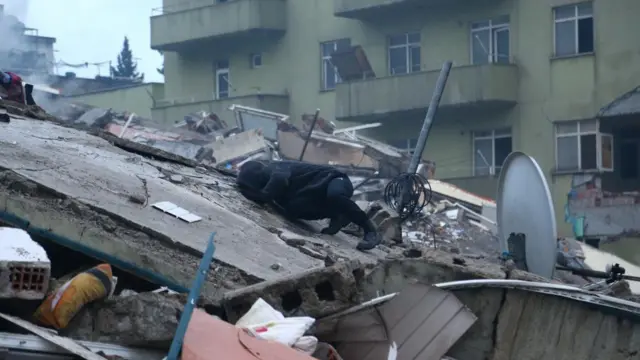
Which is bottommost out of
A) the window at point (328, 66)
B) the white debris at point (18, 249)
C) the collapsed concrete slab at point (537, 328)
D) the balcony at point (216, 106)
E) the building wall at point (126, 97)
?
the collapsed concrete slab at point (537, 328)

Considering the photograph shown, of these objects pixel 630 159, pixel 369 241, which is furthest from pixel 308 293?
pixel 630 159

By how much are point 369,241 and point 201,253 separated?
7.14 feet

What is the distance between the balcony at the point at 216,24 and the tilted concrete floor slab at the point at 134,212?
21.1 meters

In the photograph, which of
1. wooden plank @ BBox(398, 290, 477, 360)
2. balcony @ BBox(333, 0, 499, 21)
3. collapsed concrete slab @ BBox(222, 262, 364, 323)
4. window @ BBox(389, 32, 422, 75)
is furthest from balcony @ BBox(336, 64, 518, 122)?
collapsed concrete slab @ BBox(222, 262, 364, 323)

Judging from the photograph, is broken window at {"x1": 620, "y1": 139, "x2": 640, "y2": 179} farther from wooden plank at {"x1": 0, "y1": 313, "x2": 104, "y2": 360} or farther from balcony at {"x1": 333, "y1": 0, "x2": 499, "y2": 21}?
wooden plank at {"x1": 0, "y1": 313, "x2": 104, "y2": 360}

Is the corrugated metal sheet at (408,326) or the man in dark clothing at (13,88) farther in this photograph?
the man in dark clothing at (13,88)

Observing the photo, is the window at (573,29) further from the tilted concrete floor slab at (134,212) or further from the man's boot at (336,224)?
the man's boot at (336,224)

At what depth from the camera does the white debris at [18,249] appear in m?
5.45

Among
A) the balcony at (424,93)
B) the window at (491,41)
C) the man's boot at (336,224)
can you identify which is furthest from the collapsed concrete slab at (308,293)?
the window at (491,41)

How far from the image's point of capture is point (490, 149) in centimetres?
2658

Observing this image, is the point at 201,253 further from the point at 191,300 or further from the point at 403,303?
the point at 191,300

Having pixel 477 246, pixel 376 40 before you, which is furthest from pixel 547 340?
pixel 376 40

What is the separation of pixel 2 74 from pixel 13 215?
4.67 meters

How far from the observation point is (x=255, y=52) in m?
31.4
